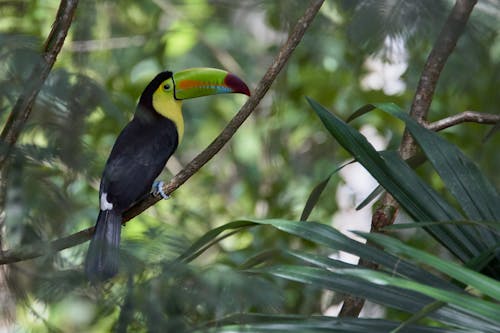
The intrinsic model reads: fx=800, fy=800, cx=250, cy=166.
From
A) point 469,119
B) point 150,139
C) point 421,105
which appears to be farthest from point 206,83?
point 469,119

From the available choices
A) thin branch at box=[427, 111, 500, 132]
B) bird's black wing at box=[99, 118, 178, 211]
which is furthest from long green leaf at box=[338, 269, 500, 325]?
bird's black wing at box=[99, 118, 178, 211]

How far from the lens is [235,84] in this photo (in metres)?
3.06

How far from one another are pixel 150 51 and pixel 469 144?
1.76 metres

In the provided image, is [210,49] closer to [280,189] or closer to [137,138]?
[280,189]

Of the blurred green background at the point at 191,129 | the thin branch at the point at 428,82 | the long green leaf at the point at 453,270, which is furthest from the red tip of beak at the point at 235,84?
the long green leaf at the point at 453,270

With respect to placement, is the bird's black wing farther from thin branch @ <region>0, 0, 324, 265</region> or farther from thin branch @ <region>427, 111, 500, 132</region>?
thin branch @ <region>427, 111, 500, 132</region>

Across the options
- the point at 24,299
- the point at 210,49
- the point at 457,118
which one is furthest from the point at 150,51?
the point at 24,299

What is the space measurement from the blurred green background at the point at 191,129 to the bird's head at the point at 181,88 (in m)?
0.32

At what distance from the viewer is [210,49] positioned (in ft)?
14.2

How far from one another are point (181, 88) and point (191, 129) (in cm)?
112

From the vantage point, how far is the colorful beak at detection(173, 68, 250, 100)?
3059 mm

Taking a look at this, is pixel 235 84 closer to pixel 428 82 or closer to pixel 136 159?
pixel 136 159

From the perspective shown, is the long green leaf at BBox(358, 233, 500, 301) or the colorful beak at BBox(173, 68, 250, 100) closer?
the long green leaf at BBox(358, 233, 500, 301)

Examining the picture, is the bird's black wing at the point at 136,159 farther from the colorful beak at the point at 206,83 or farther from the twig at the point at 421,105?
the twig at the point at 421,105
